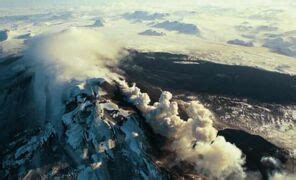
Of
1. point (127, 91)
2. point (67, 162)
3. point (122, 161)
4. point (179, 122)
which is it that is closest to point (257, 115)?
point (179, 122)

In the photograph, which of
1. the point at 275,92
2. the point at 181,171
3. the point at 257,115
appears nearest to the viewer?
the point at 181,171

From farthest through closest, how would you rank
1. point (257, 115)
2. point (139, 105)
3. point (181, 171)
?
point (257, 115) < point (139, 105) < point (181, 171)

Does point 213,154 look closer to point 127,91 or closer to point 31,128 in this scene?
point 127,91

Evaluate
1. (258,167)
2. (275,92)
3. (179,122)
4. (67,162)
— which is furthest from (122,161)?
(275,92)

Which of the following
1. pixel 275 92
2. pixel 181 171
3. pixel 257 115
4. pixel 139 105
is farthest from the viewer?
pixel 275 92

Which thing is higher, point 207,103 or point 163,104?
point 163,104

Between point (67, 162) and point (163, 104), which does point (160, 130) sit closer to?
point (163, 104)

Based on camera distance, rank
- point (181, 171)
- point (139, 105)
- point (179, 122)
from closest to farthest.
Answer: point (181, 171), point (179, 122), point (139, 105)

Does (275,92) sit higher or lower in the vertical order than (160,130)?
lower

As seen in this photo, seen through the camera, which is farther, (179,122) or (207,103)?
(207,103)
